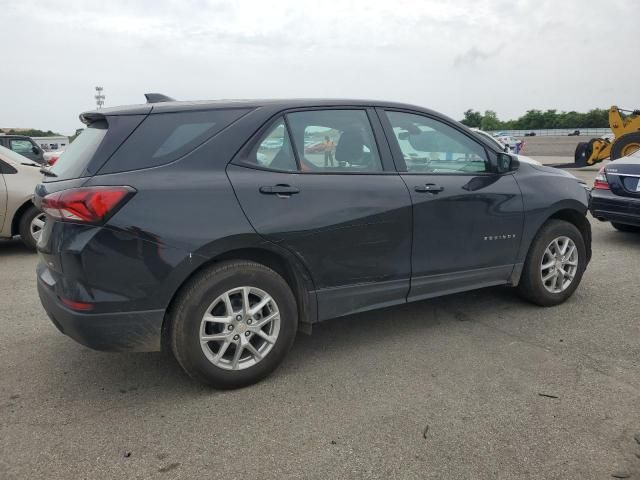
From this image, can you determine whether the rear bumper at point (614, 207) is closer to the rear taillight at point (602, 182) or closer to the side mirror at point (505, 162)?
the rear taillight at point (602, 182)

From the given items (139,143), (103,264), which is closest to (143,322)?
(103,264)

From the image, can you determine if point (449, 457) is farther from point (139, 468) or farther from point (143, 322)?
point (143, 322)

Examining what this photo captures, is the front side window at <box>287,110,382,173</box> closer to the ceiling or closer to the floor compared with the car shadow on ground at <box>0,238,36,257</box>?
closer to the ceiling

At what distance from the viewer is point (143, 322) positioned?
2.90 meters

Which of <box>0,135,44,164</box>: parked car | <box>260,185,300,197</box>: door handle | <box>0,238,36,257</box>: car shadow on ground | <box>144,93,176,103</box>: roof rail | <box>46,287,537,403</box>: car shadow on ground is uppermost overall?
<box>144,93,176,103</box>: roof rail

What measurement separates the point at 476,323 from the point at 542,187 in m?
1.25

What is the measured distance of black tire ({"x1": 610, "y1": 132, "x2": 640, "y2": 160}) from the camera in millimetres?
14391

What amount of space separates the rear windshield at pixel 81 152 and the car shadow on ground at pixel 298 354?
4.18ft

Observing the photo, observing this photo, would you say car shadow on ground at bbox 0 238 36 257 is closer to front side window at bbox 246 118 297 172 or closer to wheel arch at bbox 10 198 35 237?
wheel arch at bbox 10 198 35 237

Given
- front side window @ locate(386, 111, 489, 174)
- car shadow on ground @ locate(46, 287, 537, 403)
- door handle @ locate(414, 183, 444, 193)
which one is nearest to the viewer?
car shadow on ground @ locate(46, 287, 537, 403)

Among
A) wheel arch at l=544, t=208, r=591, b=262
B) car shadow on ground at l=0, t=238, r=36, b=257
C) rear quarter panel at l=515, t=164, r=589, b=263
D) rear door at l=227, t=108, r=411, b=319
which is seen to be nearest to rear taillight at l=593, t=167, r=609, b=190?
wheel arch at l=544, t=208, r=591, b=262

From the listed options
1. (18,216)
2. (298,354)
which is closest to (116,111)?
(298,354)

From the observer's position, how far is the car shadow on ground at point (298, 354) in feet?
10.7

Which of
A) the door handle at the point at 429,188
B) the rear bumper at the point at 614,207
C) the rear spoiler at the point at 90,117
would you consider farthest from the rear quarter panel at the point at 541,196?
the rear spoiler at the point at 90,117
